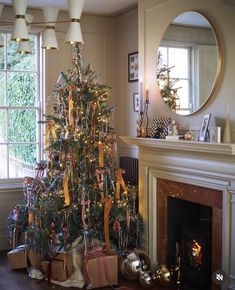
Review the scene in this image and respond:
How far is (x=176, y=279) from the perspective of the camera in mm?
4316

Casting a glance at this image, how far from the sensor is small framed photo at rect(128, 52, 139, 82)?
5369mm

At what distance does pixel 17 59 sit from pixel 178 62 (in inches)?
85.5

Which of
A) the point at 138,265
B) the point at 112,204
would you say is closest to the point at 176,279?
the point at 138,265

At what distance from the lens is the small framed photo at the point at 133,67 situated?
211 inches

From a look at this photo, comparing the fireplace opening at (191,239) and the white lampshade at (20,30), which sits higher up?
the white lampshade at (20,30)

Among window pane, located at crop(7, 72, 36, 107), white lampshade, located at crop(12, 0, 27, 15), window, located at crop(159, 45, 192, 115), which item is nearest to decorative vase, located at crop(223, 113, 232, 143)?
window, located at crop(159, 45, 192, 115)

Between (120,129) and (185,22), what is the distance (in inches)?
80.3

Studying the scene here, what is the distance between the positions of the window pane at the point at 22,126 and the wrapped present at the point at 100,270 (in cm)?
193

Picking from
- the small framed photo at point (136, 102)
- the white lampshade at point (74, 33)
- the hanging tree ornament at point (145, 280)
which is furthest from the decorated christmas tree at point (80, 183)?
the white lampshade at point (74, 33)

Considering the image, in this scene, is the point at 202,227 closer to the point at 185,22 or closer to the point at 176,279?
the point at 176,279

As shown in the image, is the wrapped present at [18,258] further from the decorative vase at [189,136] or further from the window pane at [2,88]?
the decorative vase at [189,136]

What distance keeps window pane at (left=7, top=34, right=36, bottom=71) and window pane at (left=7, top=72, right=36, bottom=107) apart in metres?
0.07

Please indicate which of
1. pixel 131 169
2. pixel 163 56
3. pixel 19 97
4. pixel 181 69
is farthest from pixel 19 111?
pixel 181 69

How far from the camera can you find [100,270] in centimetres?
418
